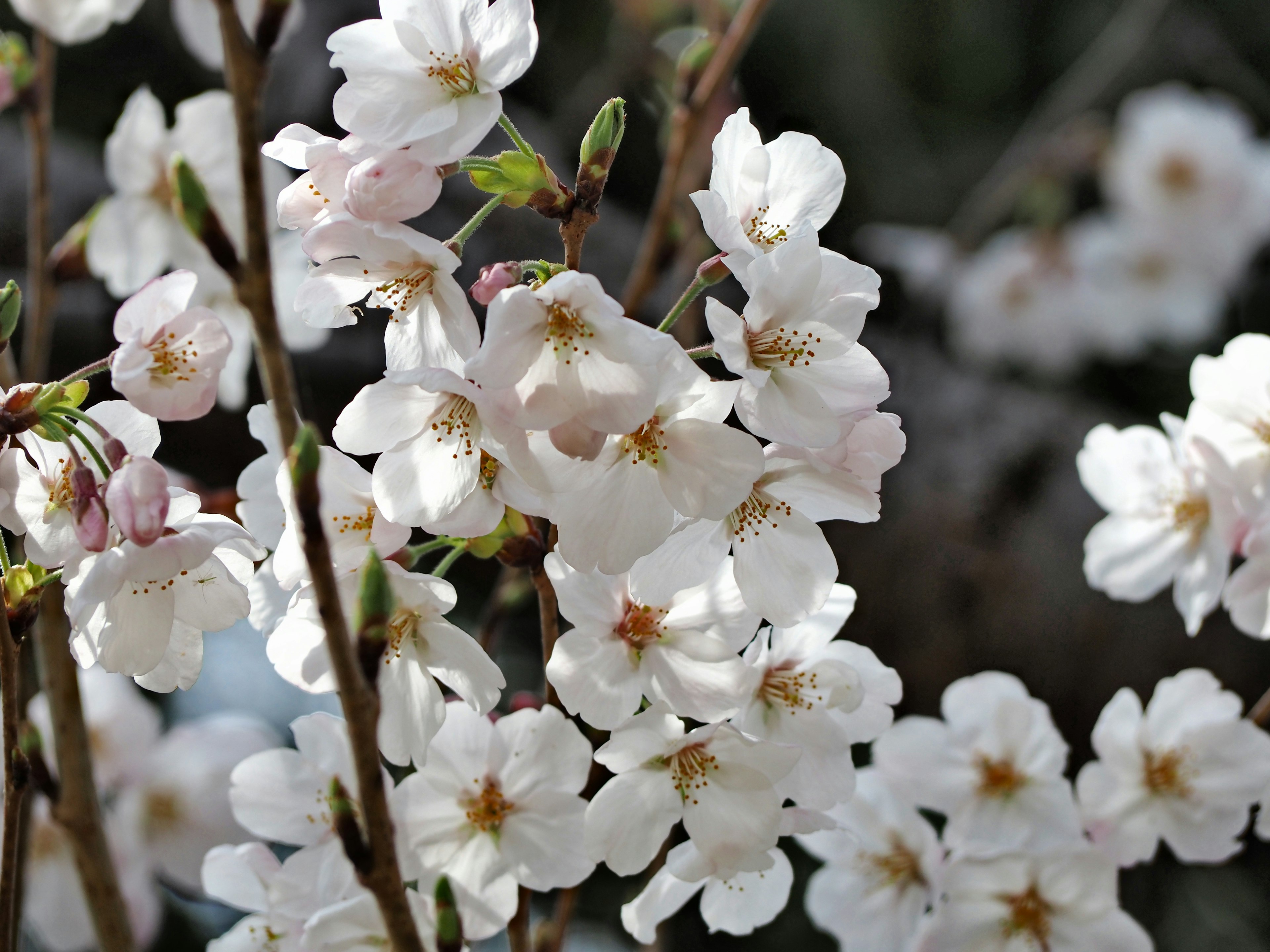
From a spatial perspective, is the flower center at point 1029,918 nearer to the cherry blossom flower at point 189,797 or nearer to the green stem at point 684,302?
the green stem at point 684,302

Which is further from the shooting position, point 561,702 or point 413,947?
point 561,702

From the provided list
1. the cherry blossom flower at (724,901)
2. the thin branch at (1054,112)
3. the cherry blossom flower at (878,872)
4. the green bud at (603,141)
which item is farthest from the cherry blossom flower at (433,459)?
the thin branch at (1054,112)

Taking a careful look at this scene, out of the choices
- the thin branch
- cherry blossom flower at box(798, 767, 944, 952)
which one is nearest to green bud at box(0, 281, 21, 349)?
cherry blossom flower at box(798, 767, 944, 952)

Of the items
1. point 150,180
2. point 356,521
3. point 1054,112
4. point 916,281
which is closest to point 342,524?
point 356,521

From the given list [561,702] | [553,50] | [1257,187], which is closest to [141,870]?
[561,702]

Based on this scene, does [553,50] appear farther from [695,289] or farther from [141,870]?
[695,289]

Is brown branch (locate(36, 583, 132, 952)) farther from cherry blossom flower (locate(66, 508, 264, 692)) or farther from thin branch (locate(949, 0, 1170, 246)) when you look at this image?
thin branch (locate(949, 0, 1170, 246))
